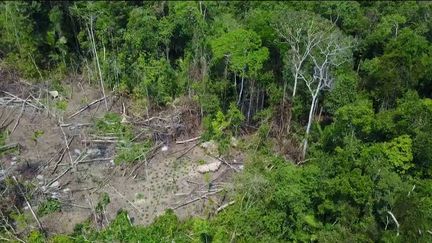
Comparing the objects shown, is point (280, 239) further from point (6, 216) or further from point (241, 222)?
point (6, 216)

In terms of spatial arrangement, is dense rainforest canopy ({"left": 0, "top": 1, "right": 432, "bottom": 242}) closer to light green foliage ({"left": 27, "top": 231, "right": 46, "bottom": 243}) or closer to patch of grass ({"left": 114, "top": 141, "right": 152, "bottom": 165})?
light green foliage ({"left": 27, "top": 231, "right": 46, "bottom": 243})

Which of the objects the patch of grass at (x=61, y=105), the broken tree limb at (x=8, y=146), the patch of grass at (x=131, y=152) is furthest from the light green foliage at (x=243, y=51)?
the broken tree limb at (x=8, y=146)

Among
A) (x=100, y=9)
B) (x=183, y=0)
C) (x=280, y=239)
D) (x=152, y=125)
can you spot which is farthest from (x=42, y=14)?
(x=280, y=239)

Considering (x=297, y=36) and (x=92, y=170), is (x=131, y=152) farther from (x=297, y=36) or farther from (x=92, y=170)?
(x=297, y=36)

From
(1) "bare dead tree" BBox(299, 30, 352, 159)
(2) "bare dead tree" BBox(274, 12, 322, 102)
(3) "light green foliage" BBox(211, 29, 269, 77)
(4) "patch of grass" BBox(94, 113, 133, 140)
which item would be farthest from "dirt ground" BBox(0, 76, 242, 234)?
(2) "bare dead tree" BBox(274, 12, 322, 102)

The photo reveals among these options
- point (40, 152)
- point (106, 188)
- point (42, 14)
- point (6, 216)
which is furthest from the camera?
point (42, 14)

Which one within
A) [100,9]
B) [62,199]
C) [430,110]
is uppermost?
[100,9]

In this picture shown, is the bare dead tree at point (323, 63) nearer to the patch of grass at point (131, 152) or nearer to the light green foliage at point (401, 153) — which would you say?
the light green foliage at point (401, 153)

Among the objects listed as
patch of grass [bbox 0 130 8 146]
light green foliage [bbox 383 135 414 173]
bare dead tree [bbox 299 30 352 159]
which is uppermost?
bare dead tree [bbox 299 30 352 159]
